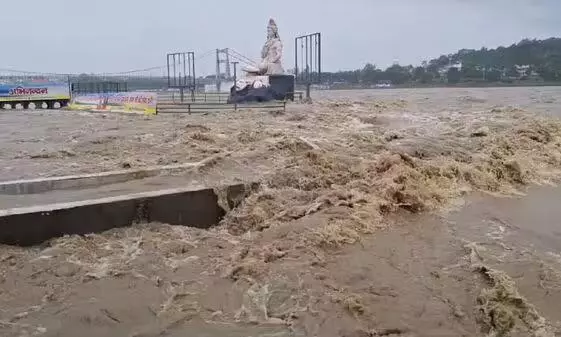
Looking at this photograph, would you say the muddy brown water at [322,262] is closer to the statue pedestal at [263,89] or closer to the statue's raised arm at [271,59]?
the statue pedestal at [263,89]

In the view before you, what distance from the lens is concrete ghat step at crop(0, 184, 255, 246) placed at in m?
6.43

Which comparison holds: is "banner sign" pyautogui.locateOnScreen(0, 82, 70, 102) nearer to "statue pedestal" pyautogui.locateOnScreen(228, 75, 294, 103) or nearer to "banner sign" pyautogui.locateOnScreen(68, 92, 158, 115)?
"banner sign" pyautogui.locateOnScreen(68, 92, 158, 115)

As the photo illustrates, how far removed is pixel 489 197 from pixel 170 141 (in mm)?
9234

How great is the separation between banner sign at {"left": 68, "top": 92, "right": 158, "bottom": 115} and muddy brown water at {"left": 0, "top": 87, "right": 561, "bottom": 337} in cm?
1476

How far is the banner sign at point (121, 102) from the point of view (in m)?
25.9

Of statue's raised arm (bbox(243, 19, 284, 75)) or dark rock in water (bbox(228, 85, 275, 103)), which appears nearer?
dark rock in water (bbox(228, 85, 275, 103))

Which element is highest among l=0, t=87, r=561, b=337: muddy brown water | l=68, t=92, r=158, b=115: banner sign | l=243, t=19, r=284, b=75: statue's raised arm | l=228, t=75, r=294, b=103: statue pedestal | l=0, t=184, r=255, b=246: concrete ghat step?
l=243, t=19, r=284, b=75: statue's raised arm

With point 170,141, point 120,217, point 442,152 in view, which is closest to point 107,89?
point 170,141

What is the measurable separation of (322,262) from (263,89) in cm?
2790

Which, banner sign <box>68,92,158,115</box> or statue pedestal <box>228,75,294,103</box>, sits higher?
statue pedestal <box>228,75,294,103</box>

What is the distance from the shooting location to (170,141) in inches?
589

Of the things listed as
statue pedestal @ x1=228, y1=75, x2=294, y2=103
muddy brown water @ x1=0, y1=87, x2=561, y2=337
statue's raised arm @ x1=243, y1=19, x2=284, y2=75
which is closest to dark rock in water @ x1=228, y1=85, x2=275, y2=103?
statue pedestal @ x1=228, y1=75, x2=294, y2=103

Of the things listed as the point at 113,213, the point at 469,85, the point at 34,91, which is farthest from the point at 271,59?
the point at 469,85

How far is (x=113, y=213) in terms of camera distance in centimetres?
699
